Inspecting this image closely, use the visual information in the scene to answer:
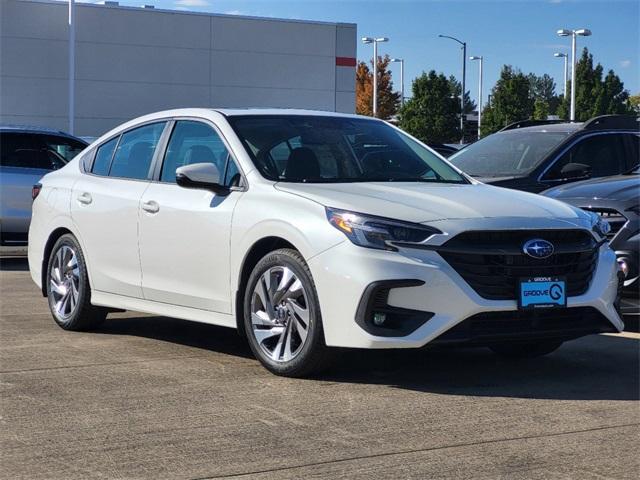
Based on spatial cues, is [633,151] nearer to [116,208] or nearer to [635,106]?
[116,208]

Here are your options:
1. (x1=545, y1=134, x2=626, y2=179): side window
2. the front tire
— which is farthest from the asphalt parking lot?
(x1=545, y1=134, x2=626, y2=179): side window

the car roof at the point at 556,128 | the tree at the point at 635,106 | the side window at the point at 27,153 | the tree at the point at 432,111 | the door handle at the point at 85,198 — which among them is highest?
the tree at the point at 635,106

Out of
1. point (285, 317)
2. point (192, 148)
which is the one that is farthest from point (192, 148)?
point (285, 317)

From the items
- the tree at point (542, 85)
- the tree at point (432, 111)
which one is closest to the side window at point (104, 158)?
the tree at point (432, 111)

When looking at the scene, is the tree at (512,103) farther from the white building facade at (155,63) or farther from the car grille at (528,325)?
the car grille at (528,325)

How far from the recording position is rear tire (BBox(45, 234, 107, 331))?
25.5 ft

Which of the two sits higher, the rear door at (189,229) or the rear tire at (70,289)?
the rear door at (189,229)

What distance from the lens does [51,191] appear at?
27.5 feet

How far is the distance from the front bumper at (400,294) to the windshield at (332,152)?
1048mm

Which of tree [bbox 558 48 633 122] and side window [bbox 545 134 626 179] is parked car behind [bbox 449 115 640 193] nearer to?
side window [bbox 545 134 626 179]

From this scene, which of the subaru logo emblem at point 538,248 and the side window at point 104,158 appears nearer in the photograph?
the subaru logo emblem at point 538,248

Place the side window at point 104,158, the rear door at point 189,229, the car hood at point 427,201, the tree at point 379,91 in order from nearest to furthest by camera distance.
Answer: the car hood at point 427,201 → the rear door at point 189,229 → the side window at point 104,158 → the tree at point 379,91

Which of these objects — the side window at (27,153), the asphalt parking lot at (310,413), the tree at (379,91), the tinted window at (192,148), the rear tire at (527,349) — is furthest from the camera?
the tree at (379,91)

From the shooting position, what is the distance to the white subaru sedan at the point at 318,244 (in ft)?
18.7
